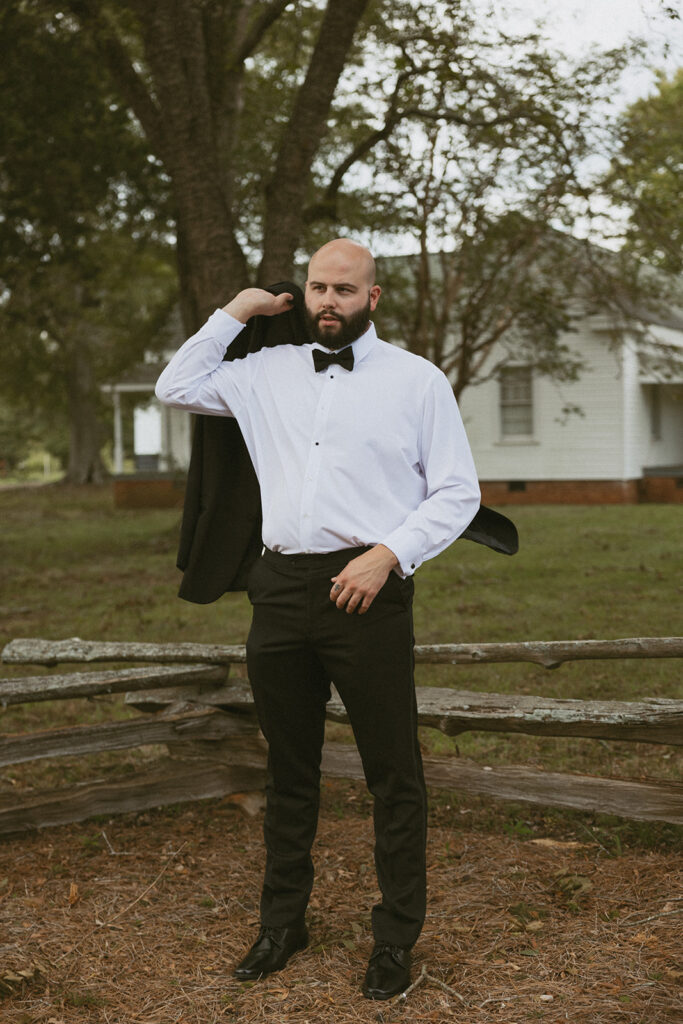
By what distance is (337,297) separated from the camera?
11.7 feet

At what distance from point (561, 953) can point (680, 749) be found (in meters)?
2.44

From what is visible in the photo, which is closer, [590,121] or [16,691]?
[16,691]

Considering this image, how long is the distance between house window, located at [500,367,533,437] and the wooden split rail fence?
1860cm

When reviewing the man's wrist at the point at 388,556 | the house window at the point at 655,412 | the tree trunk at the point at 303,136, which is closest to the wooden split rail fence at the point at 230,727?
the man's wrist at the point at 388,556

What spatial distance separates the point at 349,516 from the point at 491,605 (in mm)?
6864

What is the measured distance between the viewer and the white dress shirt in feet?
11.4

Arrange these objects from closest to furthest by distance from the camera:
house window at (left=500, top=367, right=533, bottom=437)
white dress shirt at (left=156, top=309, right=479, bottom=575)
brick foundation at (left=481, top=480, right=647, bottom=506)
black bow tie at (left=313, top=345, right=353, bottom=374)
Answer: white dress shirt at (left=156, top=309, right=479, bottom=575) → black bow tie at (left=313, top=345, right=353, bottom=374) → brick foundation at (left=481, top=480, right=647, bottom=506) → house window at (left=500, top=367, right=533, bottom=437)

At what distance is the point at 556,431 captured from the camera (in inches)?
894

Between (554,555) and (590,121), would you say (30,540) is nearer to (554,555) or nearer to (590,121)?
(554,555)

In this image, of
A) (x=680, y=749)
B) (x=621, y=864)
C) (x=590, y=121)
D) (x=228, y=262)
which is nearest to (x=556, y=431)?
(x=590, y=121)

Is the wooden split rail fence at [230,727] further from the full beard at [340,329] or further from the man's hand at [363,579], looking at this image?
the full beard at [340,329]

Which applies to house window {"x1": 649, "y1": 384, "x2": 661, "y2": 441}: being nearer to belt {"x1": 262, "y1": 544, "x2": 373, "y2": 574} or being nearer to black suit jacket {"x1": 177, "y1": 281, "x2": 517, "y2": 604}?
black suit jacket {"x1": 177, "y1": 281, "x2": 517, "y2": 604}

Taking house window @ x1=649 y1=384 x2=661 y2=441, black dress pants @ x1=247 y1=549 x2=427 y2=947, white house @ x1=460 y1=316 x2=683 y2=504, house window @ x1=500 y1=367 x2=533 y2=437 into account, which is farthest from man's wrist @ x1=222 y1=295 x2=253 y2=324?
house window @ x1=649 y1=384 x2=661 y2=441

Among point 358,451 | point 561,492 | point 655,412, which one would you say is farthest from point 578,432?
point 358,451
